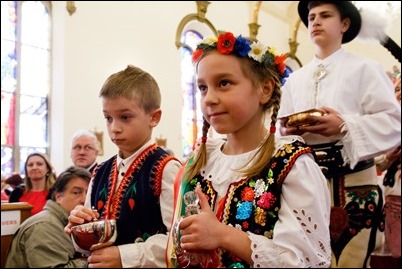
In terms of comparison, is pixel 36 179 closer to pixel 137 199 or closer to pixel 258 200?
pixel 137 199

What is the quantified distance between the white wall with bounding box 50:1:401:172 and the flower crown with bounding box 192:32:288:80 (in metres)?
4.96

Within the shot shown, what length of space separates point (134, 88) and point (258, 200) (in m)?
0.64

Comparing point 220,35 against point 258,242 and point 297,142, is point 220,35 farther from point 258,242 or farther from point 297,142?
point 258,242

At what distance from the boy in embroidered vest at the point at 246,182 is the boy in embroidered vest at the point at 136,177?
16cm

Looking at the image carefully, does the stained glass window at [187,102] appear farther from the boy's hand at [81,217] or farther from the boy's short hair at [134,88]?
the boy's hand at [81,217]

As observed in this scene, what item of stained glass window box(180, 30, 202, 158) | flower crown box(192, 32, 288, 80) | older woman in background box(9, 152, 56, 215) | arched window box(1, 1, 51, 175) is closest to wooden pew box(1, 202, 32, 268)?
older woman in background box(9, 152, 56, 215)

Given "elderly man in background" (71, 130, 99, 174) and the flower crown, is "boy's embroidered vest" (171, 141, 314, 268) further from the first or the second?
"elderly man in background" (71, 130, 99, 174)

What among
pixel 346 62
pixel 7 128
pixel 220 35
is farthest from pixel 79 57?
pixel 220 35

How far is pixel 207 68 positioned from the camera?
5.21 ft

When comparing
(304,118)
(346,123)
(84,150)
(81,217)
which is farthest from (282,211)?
(84,150)

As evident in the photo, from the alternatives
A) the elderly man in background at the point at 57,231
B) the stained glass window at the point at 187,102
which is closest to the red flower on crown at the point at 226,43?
the elderly man in background at the point at 57,231

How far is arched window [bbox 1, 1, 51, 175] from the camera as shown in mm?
7680

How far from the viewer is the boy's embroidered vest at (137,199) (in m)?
1.83

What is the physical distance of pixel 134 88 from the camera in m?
1.86
